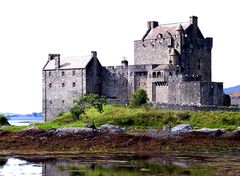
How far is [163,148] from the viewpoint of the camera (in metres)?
60.5

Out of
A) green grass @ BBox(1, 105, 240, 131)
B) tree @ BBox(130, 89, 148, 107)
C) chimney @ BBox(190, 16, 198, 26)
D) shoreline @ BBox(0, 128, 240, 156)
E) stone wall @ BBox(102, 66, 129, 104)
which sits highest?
chimney @ BBox(190, 16, 198, 26)

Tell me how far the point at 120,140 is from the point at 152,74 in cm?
2940

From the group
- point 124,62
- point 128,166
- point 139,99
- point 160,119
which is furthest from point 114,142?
point 124,62

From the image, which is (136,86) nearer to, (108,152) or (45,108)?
(45,108)

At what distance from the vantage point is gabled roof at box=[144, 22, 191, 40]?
313 ft

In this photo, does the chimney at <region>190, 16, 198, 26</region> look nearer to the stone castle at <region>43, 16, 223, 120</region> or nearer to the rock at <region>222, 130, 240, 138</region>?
the stone castle at <region>43, 16, 223, 120</region>

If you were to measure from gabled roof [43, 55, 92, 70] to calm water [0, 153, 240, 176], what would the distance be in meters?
45.9

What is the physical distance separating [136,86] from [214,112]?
2097cm

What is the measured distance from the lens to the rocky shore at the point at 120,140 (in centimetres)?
6094

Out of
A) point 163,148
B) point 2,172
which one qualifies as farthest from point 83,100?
point 2,172

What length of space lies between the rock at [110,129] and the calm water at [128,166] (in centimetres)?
1483

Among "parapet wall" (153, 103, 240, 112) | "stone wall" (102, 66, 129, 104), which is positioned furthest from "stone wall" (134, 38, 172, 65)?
"parapet wall" (153, 103, 240, 112)

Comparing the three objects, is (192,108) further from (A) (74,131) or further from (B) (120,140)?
(B) (120,140)

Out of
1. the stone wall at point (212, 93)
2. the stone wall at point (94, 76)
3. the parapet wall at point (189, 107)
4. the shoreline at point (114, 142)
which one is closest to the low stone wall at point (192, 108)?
the parapet wall at point (189, 107)
